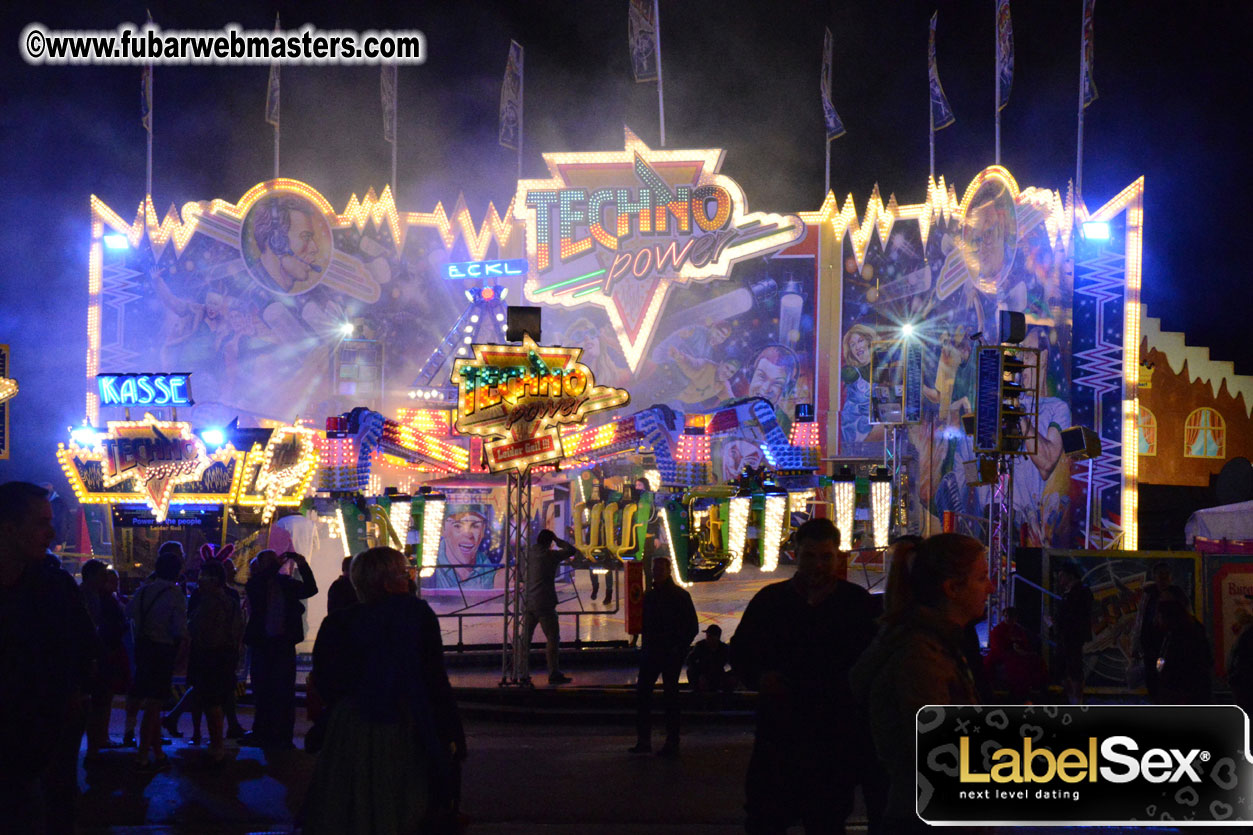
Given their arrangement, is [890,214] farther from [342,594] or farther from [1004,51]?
[342,594]

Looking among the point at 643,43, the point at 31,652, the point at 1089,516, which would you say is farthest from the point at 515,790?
the point at 643,43

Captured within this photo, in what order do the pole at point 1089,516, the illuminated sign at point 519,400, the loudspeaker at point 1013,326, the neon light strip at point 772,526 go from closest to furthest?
1. the illuminated sign at point 519,400
2. the loudspeaker at point 1013,326
3. the neon light strip at point 772,526
4. the pole at point 1089,516

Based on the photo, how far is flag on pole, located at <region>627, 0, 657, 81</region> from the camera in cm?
3162

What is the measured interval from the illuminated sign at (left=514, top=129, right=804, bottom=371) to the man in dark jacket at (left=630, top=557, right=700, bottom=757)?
20549mm

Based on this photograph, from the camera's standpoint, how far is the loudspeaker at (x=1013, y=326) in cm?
1381

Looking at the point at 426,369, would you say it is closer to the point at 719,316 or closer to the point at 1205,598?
the point at 719,316

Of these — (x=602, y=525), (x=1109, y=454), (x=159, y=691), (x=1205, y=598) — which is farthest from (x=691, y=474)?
(x=1109, y=454)

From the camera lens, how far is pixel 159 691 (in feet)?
30.6

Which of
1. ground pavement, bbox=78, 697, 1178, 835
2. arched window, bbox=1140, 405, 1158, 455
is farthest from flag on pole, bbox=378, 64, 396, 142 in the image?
ground pavement, bbox=78, 697, 1178, 835

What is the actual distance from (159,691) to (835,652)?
6.74m

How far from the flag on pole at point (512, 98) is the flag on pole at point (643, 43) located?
3356mm

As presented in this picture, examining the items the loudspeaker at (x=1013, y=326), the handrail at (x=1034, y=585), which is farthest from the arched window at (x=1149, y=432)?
the handrail at (x=1034, y=585)

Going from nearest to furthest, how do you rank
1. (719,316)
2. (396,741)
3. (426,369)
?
(396,741), (426,369), (719,316)

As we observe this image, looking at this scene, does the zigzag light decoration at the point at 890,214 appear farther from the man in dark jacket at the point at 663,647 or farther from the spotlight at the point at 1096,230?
the man in dark jacket at the point at 663,647
